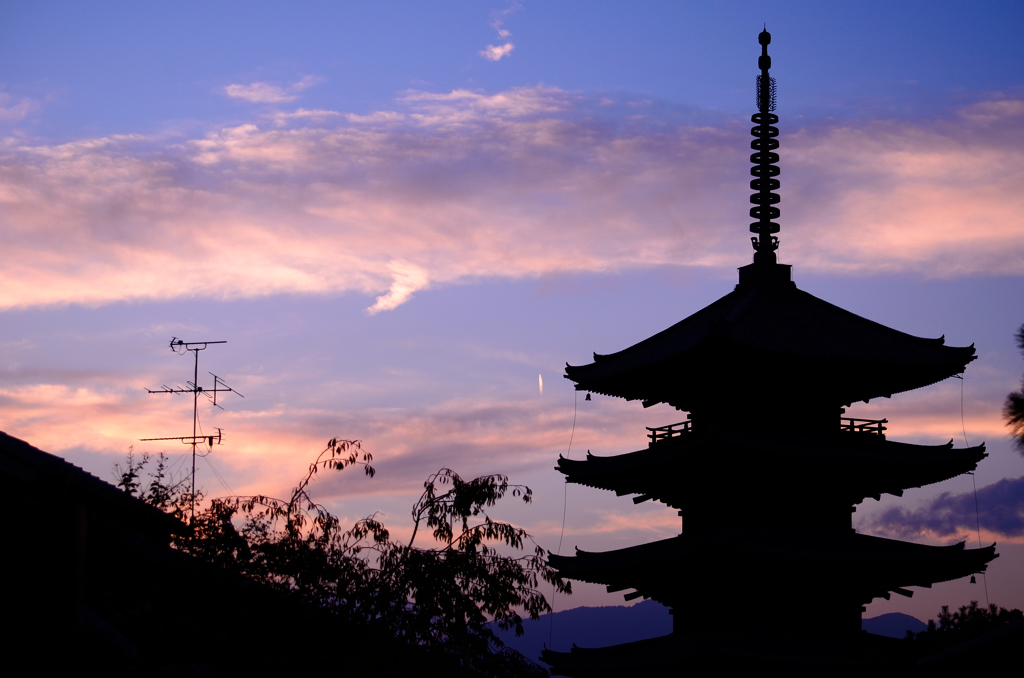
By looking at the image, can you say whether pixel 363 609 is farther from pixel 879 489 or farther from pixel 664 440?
pixel 879 489

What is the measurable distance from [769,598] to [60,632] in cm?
1781

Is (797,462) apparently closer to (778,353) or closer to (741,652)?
(778,353)

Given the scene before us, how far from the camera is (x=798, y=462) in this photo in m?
26.3

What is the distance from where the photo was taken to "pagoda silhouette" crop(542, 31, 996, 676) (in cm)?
2562

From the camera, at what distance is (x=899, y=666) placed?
18781mm

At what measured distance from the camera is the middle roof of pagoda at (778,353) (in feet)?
88.4

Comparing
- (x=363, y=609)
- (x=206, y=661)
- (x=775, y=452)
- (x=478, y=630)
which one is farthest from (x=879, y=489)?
(x=206, y=661)

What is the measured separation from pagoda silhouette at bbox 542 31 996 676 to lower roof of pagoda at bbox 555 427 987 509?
52mm

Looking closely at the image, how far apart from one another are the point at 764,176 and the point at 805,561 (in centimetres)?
1076

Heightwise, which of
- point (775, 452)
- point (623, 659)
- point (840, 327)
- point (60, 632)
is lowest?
point (623, 659)

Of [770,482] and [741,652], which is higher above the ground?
[770,482]

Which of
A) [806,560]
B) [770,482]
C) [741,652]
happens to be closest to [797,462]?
[770,482]

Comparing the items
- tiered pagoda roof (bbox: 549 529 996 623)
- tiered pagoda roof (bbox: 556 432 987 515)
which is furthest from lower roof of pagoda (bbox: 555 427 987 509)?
tiered pagoda roof (bbox: 549 529 996 623)

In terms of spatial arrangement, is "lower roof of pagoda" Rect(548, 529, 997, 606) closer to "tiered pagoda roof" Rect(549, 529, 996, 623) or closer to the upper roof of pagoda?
"tiered pagoda roof" Rect(549, 529, 996, 623)
